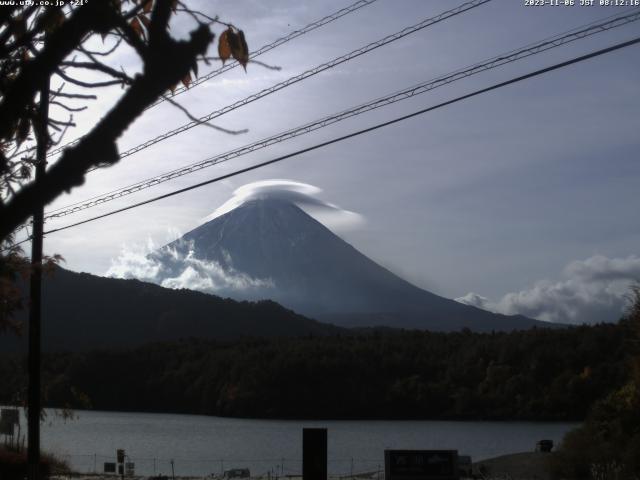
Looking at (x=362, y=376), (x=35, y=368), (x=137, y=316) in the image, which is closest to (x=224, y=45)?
(x=35, y=368)

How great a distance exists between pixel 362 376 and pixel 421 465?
3187 inches

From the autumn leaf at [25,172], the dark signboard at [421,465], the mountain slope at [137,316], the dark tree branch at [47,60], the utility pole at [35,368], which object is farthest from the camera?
the mountain slope at [137,316]

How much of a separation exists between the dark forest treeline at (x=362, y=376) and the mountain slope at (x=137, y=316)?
17.8 meters

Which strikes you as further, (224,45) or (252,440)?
(252,440)

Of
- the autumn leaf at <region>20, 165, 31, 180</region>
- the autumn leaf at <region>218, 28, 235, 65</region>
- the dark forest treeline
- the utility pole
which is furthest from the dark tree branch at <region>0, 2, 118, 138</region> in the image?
the dark forest treeline

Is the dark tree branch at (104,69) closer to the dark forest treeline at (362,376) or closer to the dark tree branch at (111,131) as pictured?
the dark tree branch at (111,131)

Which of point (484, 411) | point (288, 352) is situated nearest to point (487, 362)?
point (484, 411)

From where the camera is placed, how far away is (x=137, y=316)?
427 feet

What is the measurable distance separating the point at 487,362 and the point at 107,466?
63967 millimetres

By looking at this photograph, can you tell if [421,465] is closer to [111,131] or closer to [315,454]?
[315,454]

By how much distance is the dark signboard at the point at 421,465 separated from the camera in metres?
11.6

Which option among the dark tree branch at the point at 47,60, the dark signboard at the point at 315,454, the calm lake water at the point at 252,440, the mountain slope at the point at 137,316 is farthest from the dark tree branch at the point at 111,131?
the mountain slope at the point at 137,316

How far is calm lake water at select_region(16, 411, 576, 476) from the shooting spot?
46500mm

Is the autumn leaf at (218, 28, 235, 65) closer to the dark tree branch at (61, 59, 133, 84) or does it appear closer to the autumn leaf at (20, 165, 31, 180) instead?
the dark tree branch at (61, 59, 133, 84)
